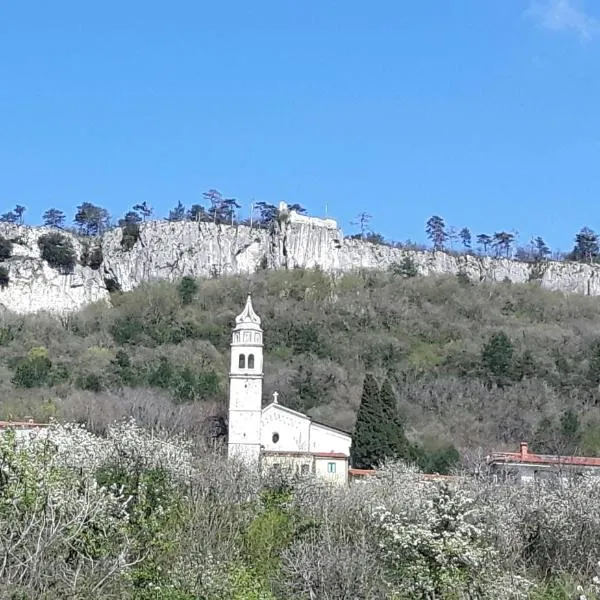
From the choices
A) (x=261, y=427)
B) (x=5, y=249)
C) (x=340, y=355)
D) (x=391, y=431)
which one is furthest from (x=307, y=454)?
(x=5, y=249)

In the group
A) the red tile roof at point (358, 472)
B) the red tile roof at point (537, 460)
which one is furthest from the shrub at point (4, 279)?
the red tile roof at point (537, 460)

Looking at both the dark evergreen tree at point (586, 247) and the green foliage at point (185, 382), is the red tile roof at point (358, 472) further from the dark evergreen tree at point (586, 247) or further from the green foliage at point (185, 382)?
the dark evergreen tree at point (586, 247)

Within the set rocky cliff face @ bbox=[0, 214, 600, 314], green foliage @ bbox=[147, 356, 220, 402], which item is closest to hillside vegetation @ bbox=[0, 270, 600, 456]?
green foliage @ bbox=[147, 356, 220, 402]

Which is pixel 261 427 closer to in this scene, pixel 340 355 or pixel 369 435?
pixel 369 435

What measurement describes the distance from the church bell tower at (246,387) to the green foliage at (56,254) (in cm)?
3891

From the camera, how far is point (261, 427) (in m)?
46.3

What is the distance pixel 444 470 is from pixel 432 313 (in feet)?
111

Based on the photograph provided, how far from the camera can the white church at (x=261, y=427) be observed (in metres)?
43.8

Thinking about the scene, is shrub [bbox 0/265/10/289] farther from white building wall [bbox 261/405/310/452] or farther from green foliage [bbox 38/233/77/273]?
white building wall [bbox 261/405/310/452]

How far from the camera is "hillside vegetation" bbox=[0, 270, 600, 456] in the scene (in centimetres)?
5275

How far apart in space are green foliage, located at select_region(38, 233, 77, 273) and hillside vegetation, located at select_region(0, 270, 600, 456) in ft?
17.9

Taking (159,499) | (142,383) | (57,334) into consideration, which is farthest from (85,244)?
(159,499)

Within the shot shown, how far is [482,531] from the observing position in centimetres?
1933

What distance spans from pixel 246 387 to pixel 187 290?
32491mm
